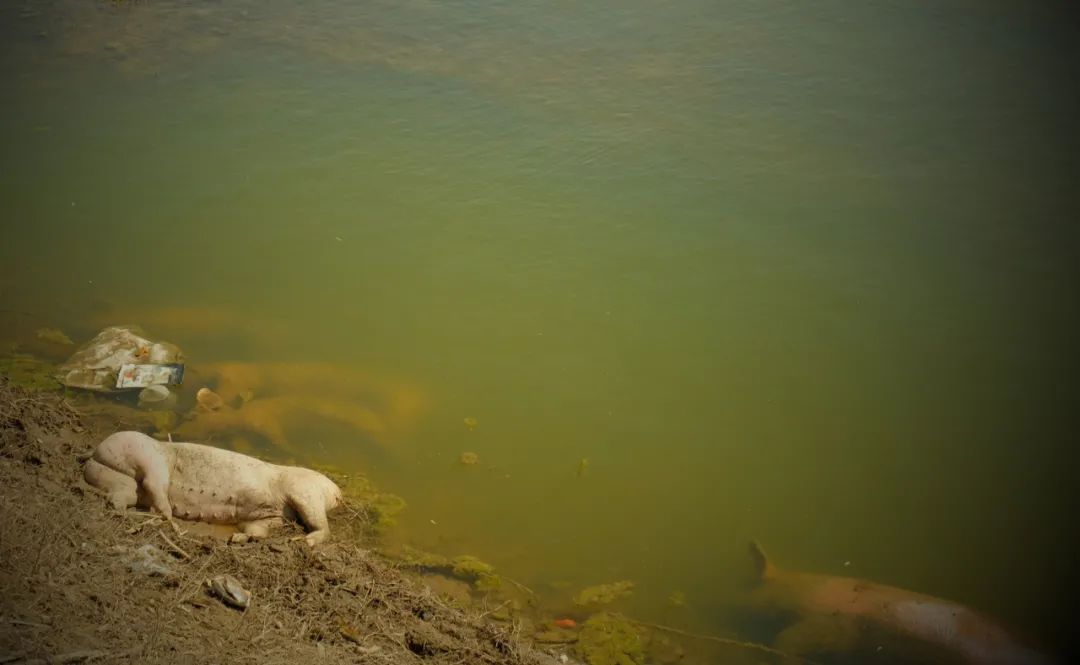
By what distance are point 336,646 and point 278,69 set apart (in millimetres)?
6585

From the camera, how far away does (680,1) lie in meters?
8.97

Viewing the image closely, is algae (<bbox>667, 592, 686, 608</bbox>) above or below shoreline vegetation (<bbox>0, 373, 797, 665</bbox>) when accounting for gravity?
below

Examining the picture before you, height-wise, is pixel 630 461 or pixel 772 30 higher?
pixel 772 30

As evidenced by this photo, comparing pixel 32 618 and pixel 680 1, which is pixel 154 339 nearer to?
pixel 32 618

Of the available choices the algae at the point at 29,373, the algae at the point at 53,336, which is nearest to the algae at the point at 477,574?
the algae at the point at 29,373

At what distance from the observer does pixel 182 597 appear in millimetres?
3309

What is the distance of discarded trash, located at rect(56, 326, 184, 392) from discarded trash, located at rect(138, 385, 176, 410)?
6cm

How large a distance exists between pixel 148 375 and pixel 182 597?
2355 millimetres

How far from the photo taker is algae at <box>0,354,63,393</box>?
16.7 ft

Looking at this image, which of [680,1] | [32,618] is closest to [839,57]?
[680,1]

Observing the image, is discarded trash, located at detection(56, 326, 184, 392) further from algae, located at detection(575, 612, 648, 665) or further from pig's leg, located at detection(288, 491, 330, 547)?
algae, located at detection(575, 612, 648, 665)

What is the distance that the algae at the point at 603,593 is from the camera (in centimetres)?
418

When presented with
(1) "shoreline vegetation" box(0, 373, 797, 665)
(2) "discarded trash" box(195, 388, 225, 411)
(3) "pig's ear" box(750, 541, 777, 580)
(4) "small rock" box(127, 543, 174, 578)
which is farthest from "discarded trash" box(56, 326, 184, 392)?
Result: (3) "pig's ear" box(750, 541, 777, 580)

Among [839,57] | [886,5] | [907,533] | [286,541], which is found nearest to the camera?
[286,541]
